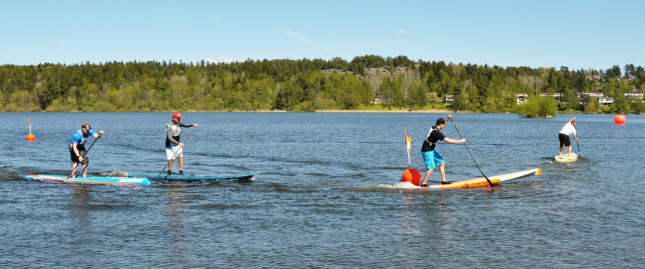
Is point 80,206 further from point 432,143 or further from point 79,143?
point 432,143

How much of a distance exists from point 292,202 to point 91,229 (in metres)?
6.38

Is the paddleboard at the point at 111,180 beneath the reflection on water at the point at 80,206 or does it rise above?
above

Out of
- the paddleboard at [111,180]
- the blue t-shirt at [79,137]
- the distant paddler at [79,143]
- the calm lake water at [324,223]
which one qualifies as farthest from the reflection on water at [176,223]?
the blue t-shirt at [79,137]

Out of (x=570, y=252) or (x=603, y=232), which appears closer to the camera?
(x=570, y=252)

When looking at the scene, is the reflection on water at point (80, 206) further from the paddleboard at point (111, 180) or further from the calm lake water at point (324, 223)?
the paddleboard at point (111, 180)

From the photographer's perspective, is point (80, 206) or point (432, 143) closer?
point (80, 206)

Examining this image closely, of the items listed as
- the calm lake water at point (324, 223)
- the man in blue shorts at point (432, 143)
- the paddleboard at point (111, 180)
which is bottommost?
the calm lake water at point (324, 223)

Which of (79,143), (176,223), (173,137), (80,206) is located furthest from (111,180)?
(176,223)

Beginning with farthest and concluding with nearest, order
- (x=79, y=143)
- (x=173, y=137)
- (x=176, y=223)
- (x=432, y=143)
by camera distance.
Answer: (x=173, y=137) → (x=79, y=143) → (x=432, y=143) → (x=176, y=223)

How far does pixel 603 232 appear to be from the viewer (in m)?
14.4

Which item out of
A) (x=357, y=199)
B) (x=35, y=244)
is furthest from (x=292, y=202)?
(x=35, y=244)

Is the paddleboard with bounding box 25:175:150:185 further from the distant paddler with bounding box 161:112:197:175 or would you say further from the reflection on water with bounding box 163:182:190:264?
the distant paddler with bounding box 161:112:197:175

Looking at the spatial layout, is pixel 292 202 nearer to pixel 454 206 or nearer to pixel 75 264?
pixel 454 206

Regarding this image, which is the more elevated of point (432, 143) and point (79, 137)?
point (79, 137)
